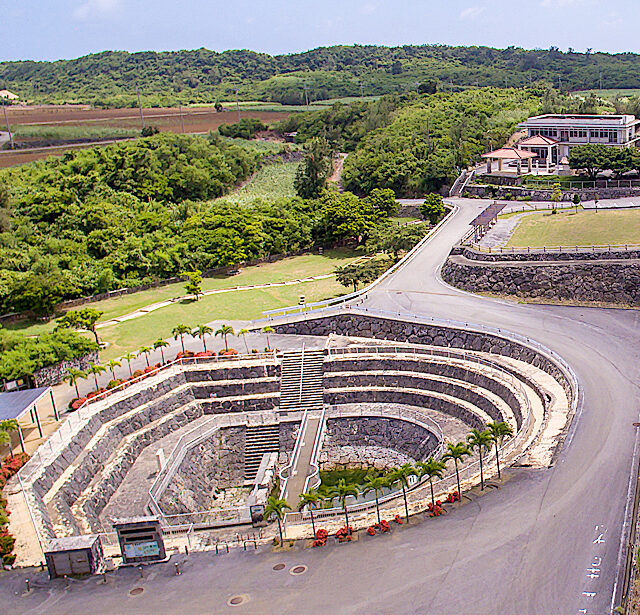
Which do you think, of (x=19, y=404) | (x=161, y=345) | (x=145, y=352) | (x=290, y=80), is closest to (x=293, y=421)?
(x=161, y=345)

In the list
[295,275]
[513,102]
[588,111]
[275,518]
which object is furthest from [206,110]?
[275,518]

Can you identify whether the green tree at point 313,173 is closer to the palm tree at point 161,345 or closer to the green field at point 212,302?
the green field at point 212,302

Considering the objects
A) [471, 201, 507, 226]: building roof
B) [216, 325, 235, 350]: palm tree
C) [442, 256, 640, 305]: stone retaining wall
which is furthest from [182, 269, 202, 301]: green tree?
[471, 201, 507, 226]: building roof

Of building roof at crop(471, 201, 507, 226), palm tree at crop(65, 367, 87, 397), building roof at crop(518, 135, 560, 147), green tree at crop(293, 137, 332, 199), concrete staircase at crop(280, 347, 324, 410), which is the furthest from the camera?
green tree at crop(293, 137, 332, 199)

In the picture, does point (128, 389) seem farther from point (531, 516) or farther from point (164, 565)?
point (531, 516)

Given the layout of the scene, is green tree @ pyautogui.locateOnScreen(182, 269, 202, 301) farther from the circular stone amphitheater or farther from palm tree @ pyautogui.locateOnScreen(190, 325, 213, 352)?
the circular stone amphitheater

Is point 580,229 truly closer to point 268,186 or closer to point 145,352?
point 145,352
